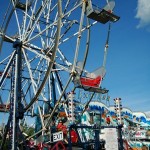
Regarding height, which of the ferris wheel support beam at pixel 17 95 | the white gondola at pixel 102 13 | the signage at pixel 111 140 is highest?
the white gondola at pixel 102 13

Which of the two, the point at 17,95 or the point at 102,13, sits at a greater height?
the point at 102,13

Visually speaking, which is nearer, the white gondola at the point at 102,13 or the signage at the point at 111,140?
the signage at the point at 111,140

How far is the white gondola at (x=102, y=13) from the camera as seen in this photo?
1606cm

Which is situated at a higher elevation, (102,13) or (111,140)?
(102,13)

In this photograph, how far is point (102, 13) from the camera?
632 inches

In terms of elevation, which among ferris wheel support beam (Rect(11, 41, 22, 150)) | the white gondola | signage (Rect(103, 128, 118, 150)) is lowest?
signage (Rect(103, 128, 118, 150))

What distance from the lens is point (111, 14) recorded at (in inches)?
640

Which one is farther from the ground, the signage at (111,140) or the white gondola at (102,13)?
the white gondola at (102,13)

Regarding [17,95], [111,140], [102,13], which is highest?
[102,13]

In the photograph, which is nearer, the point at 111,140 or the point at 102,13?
the point at 111,140

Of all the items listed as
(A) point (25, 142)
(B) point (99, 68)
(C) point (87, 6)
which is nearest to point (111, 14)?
(C) point (87, 6)

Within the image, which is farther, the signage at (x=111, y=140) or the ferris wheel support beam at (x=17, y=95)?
→ the ferris wheel support beam at (x=17, y=95)

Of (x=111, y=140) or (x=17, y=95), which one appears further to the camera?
(x=17, y=95)

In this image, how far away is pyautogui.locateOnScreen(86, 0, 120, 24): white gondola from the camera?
1606 cm
